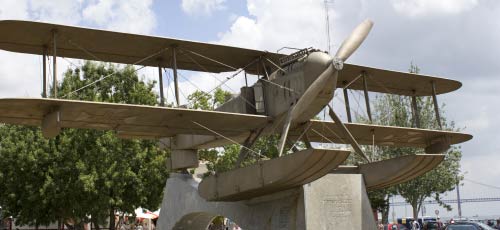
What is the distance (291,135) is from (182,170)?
4275 millimetres

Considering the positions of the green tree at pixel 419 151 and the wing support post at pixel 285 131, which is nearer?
the wing support post at pixel 285 131

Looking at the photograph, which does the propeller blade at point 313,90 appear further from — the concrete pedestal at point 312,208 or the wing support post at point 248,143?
the concrete pedestal at point 312,208

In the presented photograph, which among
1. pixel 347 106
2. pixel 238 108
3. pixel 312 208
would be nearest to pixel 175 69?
pixel 238 108

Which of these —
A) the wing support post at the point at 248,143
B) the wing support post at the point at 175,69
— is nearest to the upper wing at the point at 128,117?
the wing support post at the point at 248,143

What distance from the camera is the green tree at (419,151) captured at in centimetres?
3222

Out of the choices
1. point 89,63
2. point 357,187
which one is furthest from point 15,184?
point 357,187

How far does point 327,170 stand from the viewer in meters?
13.2

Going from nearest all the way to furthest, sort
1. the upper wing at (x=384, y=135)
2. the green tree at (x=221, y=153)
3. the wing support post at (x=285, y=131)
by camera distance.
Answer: the wing support post at (x=285, y=131), the upper wing at (x=384, y=135), the green tree at (x=221, y=153)

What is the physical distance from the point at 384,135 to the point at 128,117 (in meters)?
7.99

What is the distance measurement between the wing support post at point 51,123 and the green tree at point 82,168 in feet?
44.5

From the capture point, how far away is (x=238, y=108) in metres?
16.5

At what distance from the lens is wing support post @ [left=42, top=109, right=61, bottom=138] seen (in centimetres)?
1331

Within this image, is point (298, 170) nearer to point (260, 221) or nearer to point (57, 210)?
point (260, 221)

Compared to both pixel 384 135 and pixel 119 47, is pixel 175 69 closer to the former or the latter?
pixel 119 47
